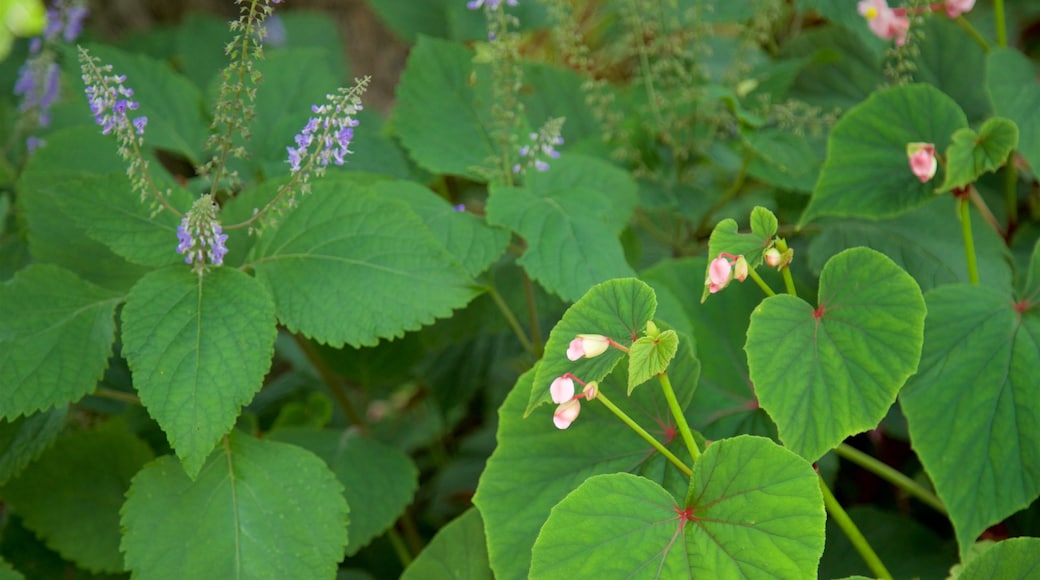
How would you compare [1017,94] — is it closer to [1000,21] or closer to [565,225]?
[1000,21]

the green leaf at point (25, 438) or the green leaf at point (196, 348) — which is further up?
the green leaf at point (196, 348)

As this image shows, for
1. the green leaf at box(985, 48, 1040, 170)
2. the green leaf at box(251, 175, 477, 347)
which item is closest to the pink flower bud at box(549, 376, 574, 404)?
the green leaf at box(251, 175, 477, 347)

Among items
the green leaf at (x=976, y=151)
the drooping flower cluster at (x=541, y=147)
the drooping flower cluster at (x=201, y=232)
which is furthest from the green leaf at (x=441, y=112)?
the green leaf at (x=976, y=151)

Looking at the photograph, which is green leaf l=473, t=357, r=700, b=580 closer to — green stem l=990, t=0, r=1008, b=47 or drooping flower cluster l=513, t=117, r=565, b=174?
drooping flower cluster l=513, t=117, r=565, b=174

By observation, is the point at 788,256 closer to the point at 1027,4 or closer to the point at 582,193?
the point at 582,193

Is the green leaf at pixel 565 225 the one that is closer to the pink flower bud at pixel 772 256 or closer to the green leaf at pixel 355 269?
the green leaf at pixel 355 269

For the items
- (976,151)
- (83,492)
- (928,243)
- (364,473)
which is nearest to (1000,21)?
(928,243)

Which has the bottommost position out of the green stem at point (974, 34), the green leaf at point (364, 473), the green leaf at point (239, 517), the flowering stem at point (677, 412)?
the green leaf at point (364, 473)
